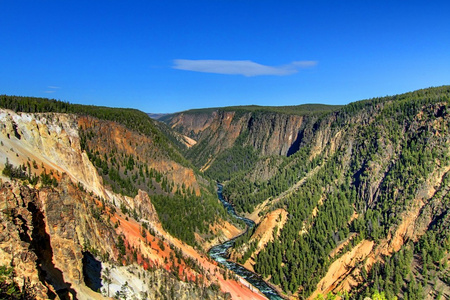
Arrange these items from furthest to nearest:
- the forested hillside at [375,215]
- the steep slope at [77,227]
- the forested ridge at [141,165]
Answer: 1. the forested ridge at [141,165]
2. the forested hillside at [375,215]
3. the steep slope at [77,227]

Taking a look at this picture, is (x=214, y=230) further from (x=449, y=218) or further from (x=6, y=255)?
(x=6, y=255)

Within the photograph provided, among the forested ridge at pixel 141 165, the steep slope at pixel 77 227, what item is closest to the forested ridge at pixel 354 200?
the forested ridge at pixel 141 165

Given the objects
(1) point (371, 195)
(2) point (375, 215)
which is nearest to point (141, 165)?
(1) point (371, 195)

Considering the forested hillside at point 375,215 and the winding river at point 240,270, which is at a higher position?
the forested hillside at point 375,215

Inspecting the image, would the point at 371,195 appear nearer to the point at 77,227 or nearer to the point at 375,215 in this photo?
the point at 375,215

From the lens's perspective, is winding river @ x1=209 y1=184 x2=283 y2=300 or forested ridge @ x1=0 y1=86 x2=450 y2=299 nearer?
forested ridge @ x1=0 y1=86 x2=450 y2=299

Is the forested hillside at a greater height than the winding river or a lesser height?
greater

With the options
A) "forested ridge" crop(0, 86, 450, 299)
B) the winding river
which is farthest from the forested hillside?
the winding river

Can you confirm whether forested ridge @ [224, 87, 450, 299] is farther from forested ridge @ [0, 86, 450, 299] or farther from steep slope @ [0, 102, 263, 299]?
steep slope @ [0, 102, 263, 299]

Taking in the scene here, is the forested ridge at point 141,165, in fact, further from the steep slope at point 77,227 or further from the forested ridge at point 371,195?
the forested ridge at point 371,195
